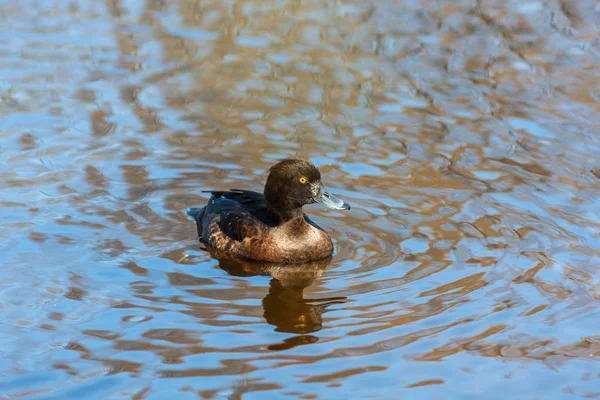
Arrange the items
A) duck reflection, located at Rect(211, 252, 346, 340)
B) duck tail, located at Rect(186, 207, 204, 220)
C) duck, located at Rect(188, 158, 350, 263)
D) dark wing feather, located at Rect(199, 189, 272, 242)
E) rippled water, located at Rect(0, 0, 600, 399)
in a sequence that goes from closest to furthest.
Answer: rippled water, located at Rect(0, 0, 600, 399), duck reflection, located at Rect(211, 252, 346, 340), duck, located at Rect(188, 158, 350, 263), dark wing feather, located at Rect(199, 189, 272, 242), duck tail, located at Rect(186, 207, 204, 220)

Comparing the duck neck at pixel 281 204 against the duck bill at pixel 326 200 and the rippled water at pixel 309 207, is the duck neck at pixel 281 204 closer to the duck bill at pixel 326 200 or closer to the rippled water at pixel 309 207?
the duck bill at pixel 326 200

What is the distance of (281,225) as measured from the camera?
9383 mm

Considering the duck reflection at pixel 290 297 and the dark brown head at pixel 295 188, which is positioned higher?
the dark brown head at pixel 295 188

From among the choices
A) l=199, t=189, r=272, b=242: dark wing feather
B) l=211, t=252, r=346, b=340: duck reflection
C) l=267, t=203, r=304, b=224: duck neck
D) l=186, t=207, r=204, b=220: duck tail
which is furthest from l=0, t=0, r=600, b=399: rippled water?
l=267, t=203, r=304, b=224: duck neck

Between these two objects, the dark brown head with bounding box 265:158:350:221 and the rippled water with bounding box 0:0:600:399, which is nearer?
the rippled water with bounding box 0:0:600:399

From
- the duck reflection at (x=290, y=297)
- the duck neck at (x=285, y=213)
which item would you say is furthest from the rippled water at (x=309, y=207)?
the duck neck at (x=285, y=213)

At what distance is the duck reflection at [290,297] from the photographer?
7.88 m

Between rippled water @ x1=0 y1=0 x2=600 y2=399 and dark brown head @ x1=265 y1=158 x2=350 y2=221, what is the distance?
54cm

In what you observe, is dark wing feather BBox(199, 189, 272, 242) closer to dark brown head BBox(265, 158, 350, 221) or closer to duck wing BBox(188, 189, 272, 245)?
duck wing BBox(188, 189, 272, 245)

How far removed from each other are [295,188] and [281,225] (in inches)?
15.2

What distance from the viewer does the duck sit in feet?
30.2

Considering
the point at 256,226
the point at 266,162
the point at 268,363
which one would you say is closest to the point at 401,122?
the point at 266,162

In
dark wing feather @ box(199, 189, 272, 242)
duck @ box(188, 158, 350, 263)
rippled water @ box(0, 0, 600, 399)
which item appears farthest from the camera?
dark wing feather @ box(199, 189, 272, 242)

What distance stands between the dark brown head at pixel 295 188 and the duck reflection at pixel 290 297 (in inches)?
21.0
